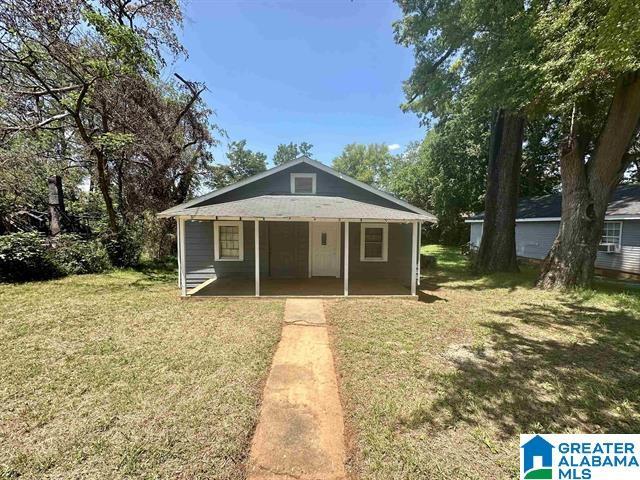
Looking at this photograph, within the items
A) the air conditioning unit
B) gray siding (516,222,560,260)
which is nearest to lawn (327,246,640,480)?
the air conditioning unit

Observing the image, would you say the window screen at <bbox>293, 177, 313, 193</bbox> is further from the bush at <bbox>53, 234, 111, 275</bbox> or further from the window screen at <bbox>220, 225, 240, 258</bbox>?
the bush at <bbox>53, 234, 111, 275</bbox>

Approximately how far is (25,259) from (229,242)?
677cm

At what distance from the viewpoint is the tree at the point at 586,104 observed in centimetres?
577

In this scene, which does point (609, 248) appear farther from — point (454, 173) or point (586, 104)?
point (454, 173)

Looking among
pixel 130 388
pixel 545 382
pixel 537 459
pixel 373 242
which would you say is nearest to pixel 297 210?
pixel 373 242

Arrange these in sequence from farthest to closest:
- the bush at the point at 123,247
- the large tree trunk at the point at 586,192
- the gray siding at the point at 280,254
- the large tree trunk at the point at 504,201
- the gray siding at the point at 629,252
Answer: the bush at the point at 123,247, the large tree trunk at the point at 504,201, the gray siding at the point at 629,252, the gray siding at the point at 280,254, the large tree trunk at the point at 586,192

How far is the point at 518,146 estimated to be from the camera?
11.9 meters

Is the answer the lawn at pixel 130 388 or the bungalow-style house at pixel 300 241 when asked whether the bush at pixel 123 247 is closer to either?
the bungalow-style house at pixel 300 241

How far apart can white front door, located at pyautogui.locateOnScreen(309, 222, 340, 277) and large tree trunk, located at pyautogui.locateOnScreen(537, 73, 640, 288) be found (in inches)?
271

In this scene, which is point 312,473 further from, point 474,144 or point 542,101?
point 474,144

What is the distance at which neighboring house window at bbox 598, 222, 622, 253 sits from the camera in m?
12.0

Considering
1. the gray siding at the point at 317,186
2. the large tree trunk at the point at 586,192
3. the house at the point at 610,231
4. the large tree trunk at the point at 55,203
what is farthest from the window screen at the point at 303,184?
the house at the point at 610,231

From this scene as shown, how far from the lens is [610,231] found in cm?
1242

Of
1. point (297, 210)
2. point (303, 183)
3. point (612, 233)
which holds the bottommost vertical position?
point (612, 233)
